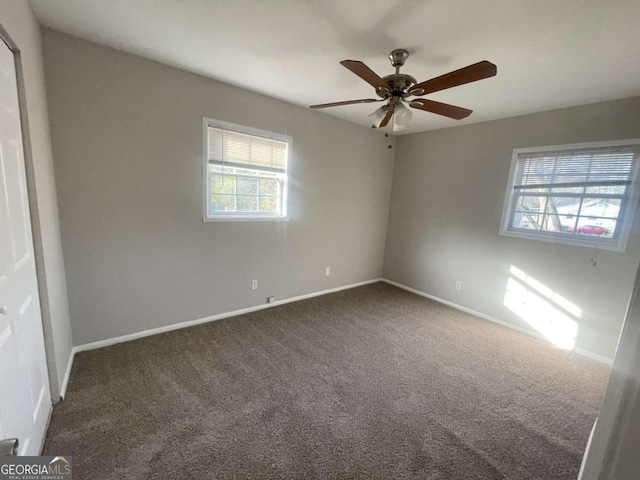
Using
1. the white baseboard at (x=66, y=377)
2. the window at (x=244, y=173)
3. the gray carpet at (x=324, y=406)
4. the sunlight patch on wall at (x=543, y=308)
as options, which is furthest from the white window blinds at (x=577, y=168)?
the white baseboard at (x=66, y=377)

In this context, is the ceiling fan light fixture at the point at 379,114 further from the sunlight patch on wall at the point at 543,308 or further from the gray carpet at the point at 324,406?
the sunlight patch on wall at the point at 543,308

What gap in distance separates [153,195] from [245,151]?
1050 millimetres

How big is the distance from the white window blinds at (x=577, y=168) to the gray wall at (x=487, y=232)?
5.4 inches

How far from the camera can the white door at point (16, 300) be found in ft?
3.92

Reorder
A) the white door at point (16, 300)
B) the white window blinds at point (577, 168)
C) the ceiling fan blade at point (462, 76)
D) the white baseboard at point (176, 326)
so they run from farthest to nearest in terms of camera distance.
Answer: the white window blinds at point (577, 168) → the white baseboard at point (176, 326) → the ceiling fan blade at point (462, 76) → the white door at point (16, 300)

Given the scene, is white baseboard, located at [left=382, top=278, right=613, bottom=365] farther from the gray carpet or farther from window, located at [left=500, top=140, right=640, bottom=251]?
window, located at [left=500, top=140, right=640, bottom=251]

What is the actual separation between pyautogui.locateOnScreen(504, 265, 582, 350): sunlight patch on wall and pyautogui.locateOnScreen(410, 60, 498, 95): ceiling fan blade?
2610mm

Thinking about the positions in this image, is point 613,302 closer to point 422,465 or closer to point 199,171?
point 422,465

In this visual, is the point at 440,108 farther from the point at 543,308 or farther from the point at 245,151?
the point at 543,308

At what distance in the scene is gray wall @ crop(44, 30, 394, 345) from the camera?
2.19 m

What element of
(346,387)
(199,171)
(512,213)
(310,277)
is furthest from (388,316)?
(199,171)

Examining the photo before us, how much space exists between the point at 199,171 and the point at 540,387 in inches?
143

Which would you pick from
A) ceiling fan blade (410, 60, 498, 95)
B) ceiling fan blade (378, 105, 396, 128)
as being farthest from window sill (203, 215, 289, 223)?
ceiling fan blade (410, 60, 498, 95)

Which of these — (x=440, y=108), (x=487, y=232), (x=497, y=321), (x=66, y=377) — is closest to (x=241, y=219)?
(x=66, y=377)
